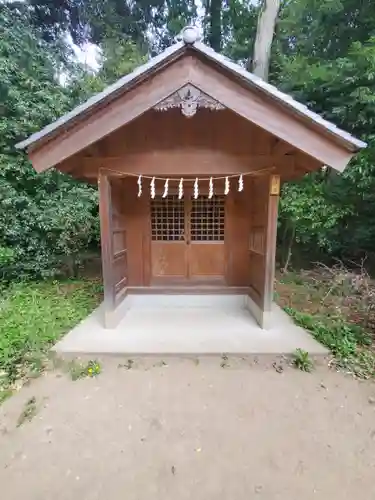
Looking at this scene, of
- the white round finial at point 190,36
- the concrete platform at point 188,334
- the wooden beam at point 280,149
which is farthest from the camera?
the wooden beam at point 280,149

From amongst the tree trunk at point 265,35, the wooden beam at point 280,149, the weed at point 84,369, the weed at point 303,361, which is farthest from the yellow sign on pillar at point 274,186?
the tree trunk at point 265,35

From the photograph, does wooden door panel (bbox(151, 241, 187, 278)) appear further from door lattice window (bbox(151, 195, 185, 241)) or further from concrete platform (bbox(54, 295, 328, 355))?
concrete platform (bbox(54, 295, 328, 355))

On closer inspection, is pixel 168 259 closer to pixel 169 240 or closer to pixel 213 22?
pixel 169 240

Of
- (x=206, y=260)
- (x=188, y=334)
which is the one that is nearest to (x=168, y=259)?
(x=206, y=260)

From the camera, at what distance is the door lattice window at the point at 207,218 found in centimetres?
559

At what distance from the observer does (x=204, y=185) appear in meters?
5.37

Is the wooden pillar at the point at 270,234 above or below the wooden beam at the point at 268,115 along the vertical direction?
below

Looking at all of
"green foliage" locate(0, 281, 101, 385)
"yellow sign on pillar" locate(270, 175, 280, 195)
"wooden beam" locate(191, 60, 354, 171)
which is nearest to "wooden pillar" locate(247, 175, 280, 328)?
"yellow sign on pillar" locate(270, 175, 280, 195)

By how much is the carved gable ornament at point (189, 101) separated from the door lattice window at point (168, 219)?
2.30 metres

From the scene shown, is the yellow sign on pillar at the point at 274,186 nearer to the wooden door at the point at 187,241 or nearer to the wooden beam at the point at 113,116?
the wooden door at the point at 187,241

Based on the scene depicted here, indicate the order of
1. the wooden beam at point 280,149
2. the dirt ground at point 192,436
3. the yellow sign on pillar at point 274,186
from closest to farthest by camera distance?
the dirt ground at point 192,436
the wooden beam at point 280,149
the yellow sign on pillar at point 274,186

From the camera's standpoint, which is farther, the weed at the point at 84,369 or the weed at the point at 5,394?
the weed at the point at 84,369

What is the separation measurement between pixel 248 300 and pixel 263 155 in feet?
8.21

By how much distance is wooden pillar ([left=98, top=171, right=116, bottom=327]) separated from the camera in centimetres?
421
